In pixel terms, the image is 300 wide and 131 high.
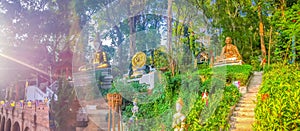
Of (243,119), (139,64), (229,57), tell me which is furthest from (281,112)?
(139,64)

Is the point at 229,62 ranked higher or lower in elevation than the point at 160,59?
lower

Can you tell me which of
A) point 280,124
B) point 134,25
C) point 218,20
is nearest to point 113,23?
point 134,25

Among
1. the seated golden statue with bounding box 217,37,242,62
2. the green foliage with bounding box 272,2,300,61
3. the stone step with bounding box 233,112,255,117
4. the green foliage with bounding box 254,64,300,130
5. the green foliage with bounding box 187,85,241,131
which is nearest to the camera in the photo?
the green foliage with bounding box 254,64,300,130

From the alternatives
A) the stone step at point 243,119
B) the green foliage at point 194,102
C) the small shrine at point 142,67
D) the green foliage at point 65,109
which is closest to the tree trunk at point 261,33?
the green foliage at point 194,102

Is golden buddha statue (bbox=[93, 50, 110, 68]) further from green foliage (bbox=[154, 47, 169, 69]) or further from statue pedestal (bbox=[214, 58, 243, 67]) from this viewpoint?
statue pedestal (bbox=[214, 58, 243, 67])

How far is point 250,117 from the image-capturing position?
10.2 ft

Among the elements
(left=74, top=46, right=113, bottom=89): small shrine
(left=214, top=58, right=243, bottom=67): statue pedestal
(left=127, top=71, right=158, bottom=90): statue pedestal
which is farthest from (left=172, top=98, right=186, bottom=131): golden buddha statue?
(left=74, top=46, right=113, bottom=89): small shrine

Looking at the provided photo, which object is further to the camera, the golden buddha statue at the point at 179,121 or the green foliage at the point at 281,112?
the golden buddha statue at the point at 179,121

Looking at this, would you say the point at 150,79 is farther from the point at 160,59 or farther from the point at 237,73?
the point at 237,73

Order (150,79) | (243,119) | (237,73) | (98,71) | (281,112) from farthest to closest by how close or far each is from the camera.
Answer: (98,71) < (150,79) < (237,73) < (243,119) < (281,112)

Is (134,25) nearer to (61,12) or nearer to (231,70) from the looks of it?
(61,12)

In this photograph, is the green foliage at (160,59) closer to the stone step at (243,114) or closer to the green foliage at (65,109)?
the green foliage at (65,109)

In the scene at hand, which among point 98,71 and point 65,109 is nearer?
point 65,109

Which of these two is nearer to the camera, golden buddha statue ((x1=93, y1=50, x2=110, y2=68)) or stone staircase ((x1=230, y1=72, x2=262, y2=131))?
stone staircase ((x1=230, y1=72, x2=262, y2=131))
